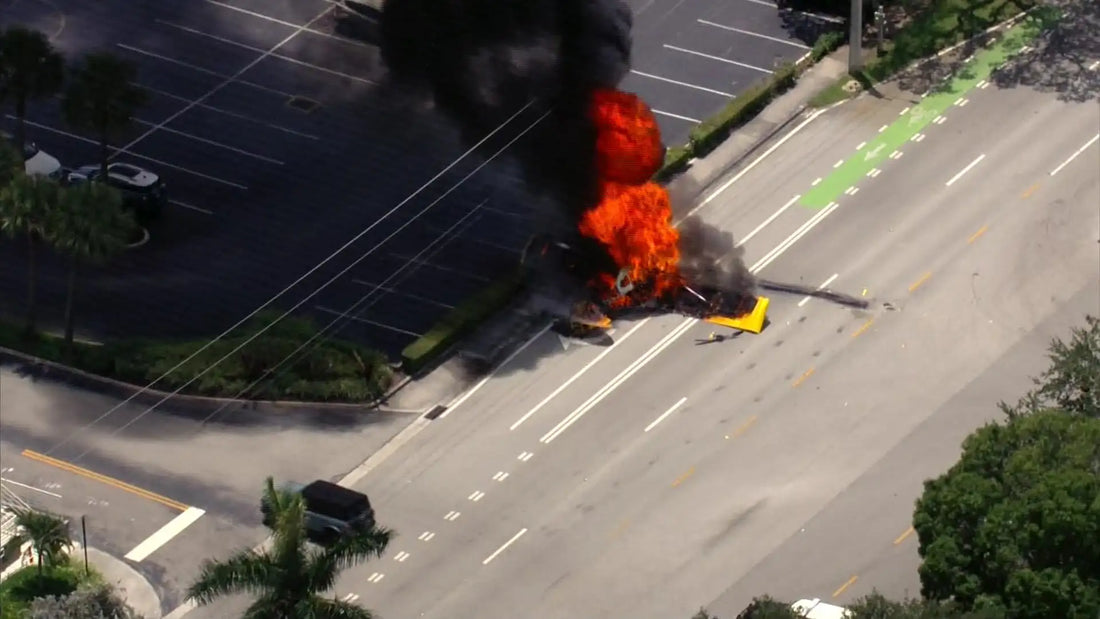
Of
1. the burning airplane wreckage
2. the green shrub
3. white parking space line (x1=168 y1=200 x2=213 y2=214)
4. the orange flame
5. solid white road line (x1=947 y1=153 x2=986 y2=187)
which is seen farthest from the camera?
white parking space line (x1=168 y1=200 x2=213 y2=214)

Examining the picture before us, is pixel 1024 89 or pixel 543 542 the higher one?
pixel 1024 89

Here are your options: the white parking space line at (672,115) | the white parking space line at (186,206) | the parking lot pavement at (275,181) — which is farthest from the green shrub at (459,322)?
the white parking space line at (672,115)

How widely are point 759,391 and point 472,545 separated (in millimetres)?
10950

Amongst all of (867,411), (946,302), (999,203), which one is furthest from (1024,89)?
(867,411)

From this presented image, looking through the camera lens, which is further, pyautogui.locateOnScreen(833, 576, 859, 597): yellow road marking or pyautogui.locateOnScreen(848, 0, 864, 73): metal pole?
pyautogui.locateOnScreen(848, 0, 864, 73): metal pole

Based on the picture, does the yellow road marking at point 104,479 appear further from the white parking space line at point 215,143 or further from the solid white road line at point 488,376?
the white parking space line at point 215,143

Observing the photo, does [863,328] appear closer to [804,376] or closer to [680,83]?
[804,376]

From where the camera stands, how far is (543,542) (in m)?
73.6

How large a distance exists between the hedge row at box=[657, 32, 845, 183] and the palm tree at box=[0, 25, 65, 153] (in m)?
20.4

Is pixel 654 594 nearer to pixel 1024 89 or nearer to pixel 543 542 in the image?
pixel 543 542

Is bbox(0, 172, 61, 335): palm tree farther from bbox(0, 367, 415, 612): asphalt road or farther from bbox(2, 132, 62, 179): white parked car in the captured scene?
bbox(2, 132, 62, 179): white parked car

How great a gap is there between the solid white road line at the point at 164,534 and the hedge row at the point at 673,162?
28.8 feet

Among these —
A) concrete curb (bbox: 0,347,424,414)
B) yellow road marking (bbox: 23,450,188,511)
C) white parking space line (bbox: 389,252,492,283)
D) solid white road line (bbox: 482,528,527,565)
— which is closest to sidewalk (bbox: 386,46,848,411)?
concrete curb (bbox: 0,347,424,414)

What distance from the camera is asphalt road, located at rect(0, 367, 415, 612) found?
74.4 metres
